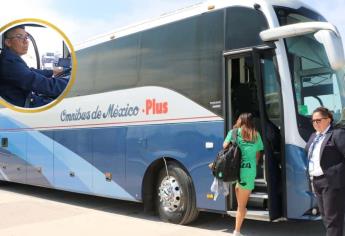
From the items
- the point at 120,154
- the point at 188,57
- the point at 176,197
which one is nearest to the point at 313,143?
the point at 188,57

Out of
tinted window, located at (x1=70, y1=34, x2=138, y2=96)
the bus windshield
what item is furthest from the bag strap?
tinted window, located at (x1=70, y1=34, x2=138, y2=96)

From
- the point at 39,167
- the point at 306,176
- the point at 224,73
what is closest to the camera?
the point at 306,176

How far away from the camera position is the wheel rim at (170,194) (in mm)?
8461

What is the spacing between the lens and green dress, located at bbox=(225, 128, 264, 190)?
22.9 ft

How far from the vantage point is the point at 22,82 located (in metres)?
5.38

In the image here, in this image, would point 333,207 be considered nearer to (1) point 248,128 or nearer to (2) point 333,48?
(1) point 248,128

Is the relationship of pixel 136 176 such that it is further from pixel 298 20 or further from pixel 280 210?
pixel 298 20

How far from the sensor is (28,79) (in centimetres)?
529

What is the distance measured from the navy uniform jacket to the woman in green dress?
2.61 m

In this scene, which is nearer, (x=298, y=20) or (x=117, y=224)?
(x=298, y=20)

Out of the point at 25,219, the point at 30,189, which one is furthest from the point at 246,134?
the point at 30,189

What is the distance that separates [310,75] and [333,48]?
122cm

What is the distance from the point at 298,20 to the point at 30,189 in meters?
9.37

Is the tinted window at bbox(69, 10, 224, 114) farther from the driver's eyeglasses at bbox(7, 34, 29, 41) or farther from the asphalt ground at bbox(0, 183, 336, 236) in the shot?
the driver's eyeglasses at bbox(7, 34, 29, 41)
